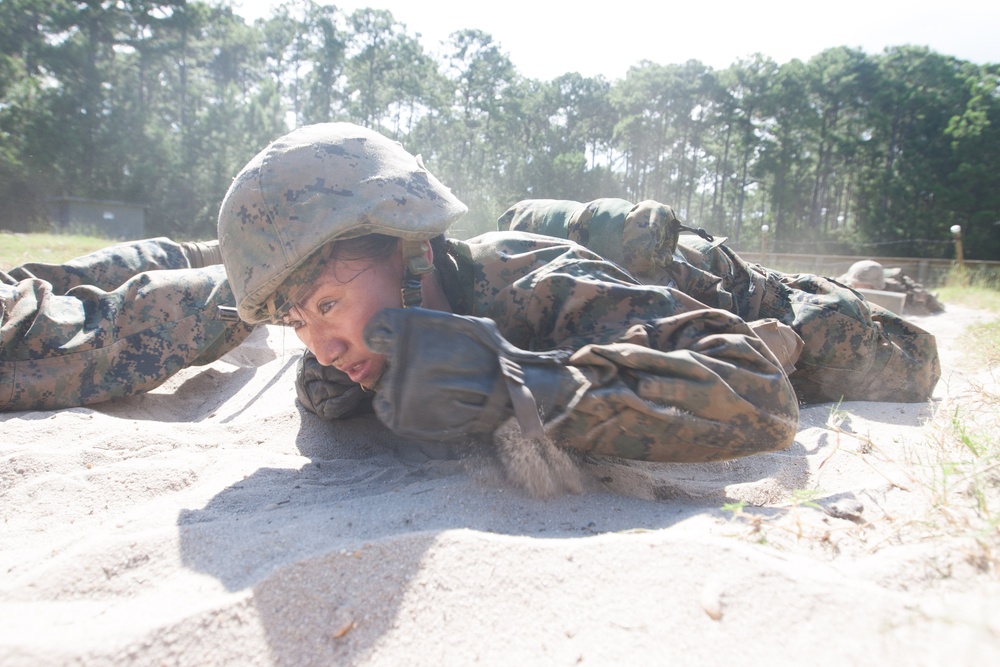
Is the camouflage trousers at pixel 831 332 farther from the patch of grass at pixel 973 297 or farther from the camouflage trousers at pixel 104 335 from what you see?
the patch of grass at pixel 973 297

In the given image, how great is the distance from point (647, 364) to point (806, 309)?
6.64 feet

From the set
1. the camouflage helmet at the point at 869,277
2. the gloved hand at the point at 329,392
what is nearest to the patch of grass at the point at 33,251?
the gloved hand at the point at 329,392

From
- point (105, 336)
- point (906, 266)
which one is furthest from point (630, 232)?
point (906, 266)

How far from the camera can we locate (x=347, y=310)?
2072 mm

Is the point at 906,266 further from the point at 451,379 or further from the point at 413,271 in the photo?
the point at 451,379

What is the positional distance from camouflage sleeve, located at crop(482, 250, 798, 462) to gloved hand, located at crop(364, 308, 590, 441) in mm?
103

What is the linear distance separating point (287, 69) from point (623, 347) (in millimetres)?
42625

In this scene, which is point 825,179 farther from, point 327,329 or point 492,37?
point 327,329

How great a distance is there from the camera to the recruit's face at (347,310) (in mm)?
2066

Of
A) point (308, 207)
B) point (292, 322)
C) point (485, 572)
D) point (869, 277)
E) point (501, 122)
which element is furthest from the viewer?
point (501, 122)

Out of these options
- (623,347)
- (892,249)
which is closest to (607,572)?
(623,347)

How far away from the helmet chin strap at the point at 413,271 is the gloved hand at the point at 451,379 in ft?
1.20

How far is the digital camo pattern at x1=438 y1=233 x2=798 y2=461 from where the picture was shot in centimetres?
169

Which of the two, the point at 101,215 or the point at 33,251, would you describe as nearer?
the point at 33,251
